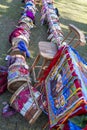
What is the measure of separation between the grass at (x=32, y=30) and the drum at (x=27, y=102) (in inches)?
6.4

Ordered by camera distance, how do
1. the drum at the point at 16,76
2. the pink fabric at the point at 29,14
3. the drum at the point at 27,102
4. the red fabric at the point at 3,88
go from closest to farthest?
the drum at the point at 27,102 → the drum at the point at 16,76 → the red fabric at the point at 3,88 → the pink fabric at the point at 29,14

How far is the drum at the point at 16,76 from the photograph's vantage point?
4.92 meters

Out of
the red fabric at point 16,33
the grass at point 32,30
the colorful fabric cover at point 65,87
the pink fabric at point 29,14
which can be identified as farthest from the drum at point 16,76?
the pink fabric at point 29,14

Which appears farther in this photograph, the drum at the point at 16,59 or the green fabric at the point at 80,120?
the drum at the point at 16,59

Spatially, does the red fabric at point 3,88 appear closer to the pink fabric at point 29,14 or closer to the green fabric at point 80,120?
the green fabric at point 80,120

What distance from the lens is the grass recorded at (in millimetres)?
4621

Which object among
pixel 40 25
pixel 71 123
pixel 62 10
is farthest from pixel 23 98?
pixel 62 10

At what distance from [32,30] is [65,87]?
4097 millimetres

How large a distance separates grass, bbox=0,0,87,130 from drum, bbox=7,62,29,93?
24cm

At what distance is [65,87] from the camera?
415 cm

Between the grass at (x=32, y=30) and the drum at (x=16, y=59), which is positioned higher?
the drum at (x=16, y=59)

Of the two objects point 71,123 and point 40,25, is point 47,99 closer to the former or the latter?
point 71,123

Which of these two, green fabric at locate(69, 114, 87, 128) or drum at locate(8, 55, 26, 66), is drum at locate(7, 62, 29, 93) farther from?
green fabric at locate(69, 114, 87, 128)

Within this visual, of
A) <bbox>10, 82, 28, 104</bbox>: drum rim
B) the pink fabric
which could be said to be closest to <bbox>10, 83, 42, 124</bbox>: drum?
<bbox>10, 82, 28, 104</bbox>: drum rim
